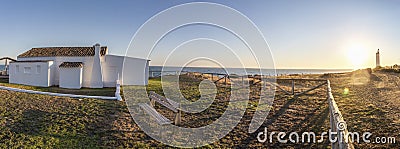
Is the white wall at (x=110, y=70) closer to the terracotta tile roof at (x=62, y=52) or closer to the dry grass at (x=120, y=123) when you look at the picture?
the terracotta tile roof at (x=62, y=52)

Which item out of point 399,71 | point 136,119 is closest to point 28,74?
point 136,119

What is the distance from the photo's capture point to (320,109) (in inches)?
335

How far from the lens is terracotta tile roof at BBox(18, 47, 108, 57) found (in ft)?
61.9

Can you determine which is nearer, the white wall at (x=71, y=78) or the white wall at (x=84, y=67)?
the white wall at (x=71, y=78)

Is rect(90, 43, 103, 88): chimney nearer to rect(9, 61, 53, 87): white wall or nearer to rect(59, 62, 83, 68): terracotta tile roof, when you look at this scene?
rect(59, 62, 83, 68): terracotta tile roof

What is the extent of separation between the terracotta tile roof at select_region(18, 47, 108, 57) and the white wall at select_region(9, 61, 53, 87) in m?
1.28

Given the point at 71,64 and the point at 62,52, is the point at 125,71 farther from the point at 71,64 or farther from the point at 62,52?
the point at 62,52

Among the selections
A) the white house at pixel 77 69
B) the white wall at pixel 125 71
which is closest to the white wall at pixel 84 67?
the white house at pixel 77 69

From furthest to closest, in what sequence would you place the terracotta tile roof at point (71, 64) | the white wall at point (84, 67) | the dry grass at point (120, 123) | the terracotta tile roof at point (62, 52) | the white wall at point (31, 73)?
1. the terracotta tile roof at point (62, 52)
2. the white wall at point (84, 67)
3. the white wall at point (31, 73)
4. the terracotta tile roof at point (71, 64)
5. the dry grass at point (120, 123)

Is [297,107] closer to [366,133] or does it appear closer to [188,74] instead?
[366,133]

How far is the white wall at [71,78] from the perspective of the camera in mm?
17391

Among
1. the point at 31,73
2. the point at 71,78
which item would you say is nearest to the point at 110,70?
the point at 71,78

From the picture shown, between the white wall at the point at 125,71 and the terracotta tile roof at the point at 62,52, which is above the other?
the terracotta tile roof at the point at 62,52

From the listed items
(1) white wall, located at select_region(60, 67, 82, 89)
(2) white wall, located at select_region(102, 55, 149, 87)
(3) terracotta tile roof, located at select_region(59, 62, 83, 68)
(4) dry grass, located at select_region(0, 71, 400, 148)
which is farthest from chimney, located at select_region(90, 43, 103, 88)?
(4) dry grass, located at select_region(0, 71, 400, 148)
